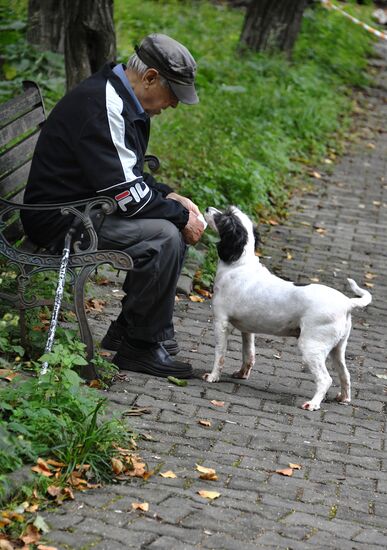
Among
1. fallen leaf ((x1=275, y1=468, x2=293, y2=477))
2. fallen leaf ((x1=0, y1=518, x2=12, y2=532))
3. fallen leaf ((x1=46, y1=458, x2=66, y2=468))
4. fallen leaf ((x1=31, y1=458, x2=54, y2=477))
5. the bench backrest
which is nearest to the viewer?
fallen leaf ((x1=0, y1=518, x2=12, y2=532))

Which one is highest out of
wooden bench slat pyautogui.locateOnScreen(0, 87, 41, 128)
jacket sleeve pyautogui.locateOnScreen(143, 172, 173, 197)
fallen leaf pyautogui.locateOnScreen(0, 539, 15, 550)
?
wooden bench slat pyautogui.locateOnScreen(0, 87, 41, 128)

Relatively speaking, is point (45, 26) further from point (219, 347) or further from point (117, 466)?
point (117, 466)

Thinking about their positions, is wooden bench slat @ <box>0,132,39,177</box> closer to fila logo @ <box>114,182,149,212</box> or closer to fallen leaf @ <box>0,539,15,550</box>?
fila logo @ <box>114,182,149,212</box>

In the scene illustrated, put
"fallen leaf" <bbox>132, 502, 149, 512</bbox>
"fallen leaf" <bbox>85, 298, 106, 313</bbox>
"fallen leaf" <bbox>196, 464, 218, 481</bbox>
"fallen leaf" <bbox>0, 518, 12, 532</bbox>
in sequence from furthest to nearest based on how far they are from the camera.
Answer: "fallen leaf" <bbox>85, 298, 106, 313</bbox>, "fallen leaf" <bbox>196, 464, 218, 481</bbox>, "fallen leaf" <bbox>132, 502, 149, 512</bbox>, "fallen leaf" <bbox>0, 518, 12, 532</bbox>

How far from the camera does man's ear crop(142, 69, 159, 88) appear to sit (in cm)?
596

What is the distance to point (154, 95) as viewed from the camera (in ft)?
19.8

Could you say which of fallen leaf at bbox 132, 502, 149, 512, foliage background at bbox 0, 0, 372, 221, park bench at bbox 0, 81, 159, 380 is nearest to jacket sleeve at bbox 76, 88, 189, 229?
park bench at bbox 0, 81, 159, 380

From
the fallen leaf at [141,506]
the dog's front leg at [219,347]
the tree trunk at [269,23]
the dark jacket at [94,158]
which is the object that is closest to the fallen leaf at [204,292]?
the dog's front leg at [219,347]

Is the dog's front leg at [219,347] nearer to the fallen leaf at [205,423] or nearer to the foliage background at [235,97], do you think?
the fallen leaf at [205,423]

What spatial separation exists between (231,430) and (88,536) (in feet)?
5.28

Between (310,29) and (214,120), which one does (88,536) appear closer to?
(214,120)

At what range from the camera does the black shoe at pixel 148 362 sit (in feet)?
20.3

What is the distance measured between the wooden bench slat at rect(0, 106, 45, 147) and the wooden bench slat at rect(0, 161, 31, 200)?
0.23 meters

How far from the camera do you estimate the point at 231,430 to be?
554 cm
